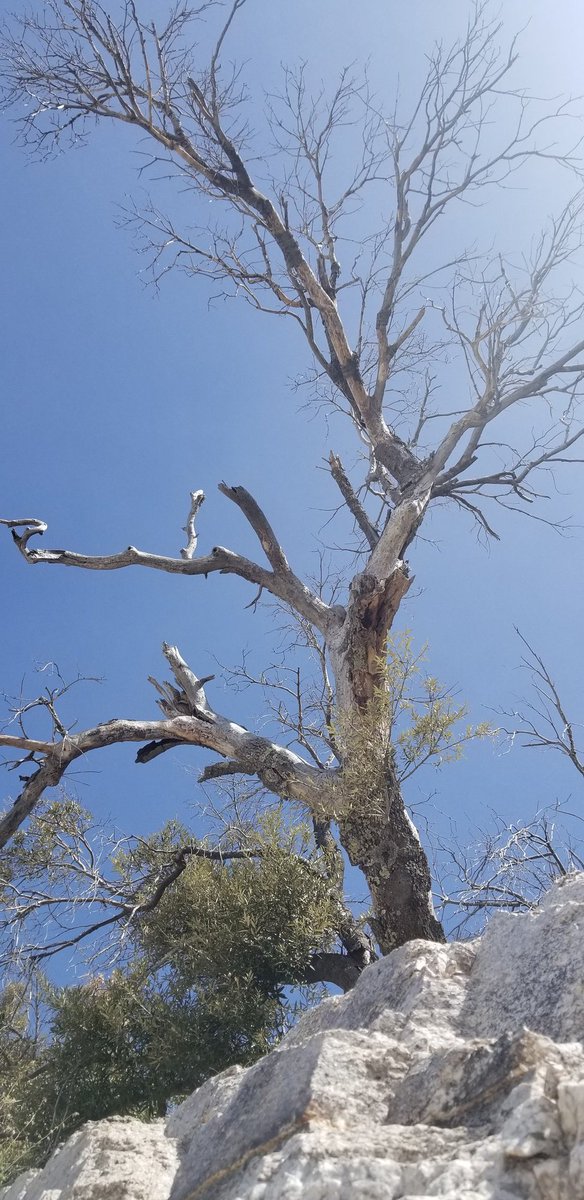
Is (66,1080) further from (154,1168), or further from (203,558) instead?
(203,558)

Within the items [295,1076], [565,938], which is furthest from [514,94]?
[295,1076]

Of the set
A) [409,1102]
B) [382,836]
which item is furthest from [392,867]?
[409,1102]

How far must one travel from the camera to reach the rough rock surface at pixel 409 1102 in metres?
1.57

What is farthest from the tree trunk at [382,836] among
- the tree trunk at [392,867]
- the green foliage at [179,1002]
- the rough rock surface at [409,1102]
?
the rough rock surface at [409,1102]

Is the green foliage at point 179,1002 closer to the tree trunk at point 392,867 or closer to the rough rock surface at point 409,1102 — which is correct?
the tree trunk at point 392,867

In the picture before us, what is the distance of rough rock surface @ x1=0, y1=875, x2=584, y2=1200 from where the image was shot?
157 centimetres

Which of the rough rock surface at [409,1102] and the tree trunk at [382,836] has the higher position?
the tree trunk at [382,836]

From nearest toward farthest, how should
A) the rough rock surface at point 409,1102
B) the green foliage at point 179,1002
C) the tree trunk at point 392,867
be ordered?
the rough rock surface at point 409,1102 < the green foliage at point 179,1002 < the tree trunk at point 392,867

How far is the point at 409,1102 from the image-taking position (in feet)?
6.46

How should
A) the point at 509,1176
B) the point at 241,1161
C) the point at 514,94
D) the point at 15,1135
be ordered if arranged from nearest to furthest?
1. the point at 509,1176
2. the point at 241,1161
3. the point at 15,1135
4. the point at 514,94

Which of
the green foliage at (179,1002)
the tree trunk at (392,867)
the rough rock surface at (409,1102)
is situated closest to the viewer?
the rough rock surface at (409,1102)

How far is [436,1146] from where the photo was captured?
174 cm

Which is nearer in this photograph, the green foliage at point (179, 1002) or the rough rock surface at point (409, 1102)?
the rough rock surface at point (409, 1102)

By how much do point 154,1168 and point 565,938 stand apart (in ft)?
4.69
